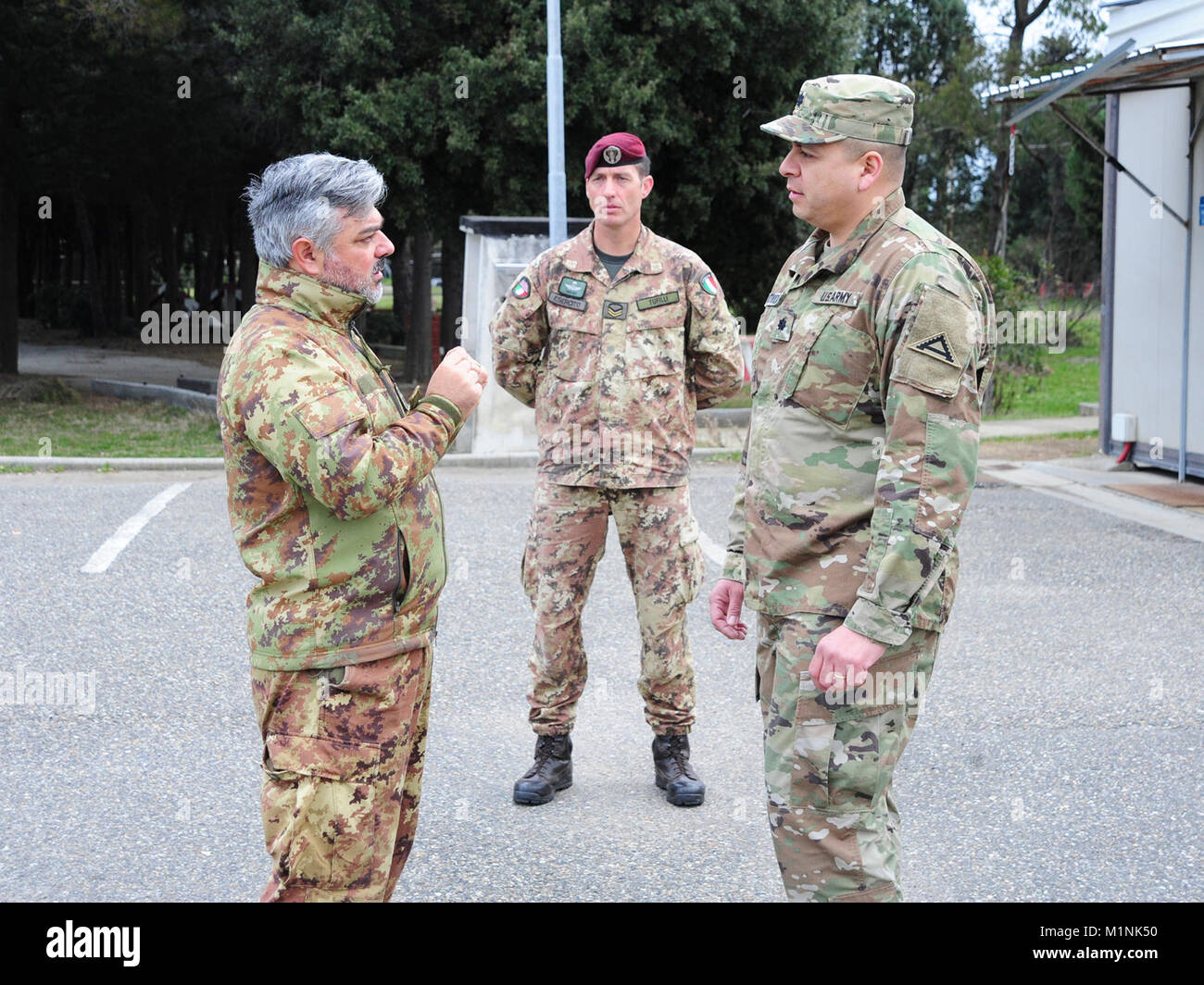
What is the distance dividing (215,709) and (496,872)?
186 centimetres

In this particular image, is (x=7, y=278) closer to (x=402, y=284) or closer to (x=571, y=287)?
(x=402, y=284)

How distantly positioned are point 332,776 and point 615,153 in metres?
2.36

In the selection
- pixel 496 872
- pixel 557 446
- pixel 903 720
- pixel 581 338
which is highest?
pixel 581 338

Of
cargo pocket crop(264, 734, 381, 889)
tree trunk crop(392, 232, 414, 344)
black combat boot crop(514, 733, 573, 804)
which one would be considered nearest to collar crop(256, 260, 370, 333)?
cargo pocket crop(264, 734, 381, 889)

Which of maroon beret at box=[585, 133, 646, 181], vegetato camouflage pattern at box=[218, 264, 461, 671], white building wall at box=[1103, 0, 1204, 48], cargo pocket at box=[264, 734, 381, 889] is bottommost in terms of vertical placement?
cargo pocket at box=[264, 734, 381, 889]

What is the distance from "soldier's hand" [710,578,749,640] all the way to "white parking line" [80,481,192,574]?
517 cm

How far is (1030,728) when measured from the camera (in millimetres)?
4984

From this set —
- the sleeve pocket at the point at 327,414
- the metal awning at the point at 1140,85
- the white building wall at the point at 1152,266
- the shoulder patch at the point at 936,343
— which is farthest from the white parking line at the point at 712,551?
the sleeve pocket at the point at 327,414

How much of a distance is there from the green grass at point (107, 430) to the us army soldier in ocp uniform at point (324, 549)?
31.6 feet

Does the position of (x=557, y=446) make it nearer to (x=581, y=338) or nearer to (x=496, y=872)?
(x=581, y=338)

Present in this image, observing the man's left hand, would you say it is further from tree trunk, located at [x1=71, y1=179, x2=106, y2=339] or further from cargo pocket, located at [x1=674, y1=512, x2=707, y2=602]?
tree trunk, located at [x1=71, y1=179, x2=106, y2=339]

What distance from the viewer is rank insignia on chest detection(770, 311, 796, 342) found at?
2.88m

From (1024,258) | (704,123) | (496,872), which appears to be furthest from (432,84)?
(1024,258)
